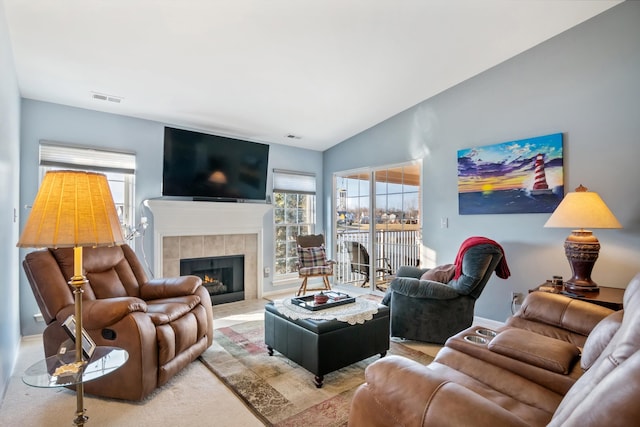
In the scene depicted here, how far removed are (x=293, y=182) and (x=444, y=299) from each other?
10.2 feet

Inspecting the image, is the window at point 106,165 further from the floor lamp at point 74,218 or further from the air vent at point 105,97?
the floor lamp at point 74,218

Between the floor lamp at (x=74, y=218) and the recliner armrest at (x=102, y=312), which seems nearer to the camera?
the floor lamp at (x=74, y=218)

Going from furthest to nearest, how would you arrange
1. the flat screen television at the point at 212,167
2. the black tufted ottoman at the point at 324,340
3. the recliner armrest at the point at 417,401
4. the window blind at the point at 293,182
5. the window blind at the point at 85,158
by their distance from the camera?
the window blind at the point at 293,182, the flat screen television at the point at 212,167, the window blind at the point at 85,158, the black tufted ottoman at the point at 324,340, the recliner armrest at the point at 417,401

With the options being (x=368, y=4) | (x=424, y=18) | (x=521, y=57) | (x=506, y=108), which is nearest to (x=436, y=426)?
(x=368, y=4)

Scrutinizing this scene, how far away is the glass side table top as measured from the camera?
1444 millimetres

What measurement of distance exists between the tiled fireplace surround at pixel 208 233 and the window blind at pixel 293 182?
1.55 feet

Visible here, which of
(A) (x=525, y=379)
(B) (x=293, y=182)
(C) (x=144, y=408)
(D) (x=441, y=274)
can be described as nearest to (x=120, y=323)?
(C) (x=144, y=408)

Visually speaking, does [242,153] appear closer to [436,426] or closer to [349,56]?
[349,56]

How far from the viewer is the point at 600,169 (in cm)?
301

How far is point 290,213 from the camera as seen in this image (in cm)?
544

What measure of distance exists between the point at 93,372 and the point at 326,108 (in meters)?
3.54

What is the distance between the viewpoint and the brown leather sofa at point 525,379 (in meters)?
0.76

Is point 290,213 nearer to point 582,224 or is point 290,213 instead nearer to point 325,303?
point 325,303

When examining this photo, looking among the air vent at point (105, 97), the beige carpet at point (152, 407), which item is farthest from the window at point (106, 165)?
the beige carpet at point (152, 407)
